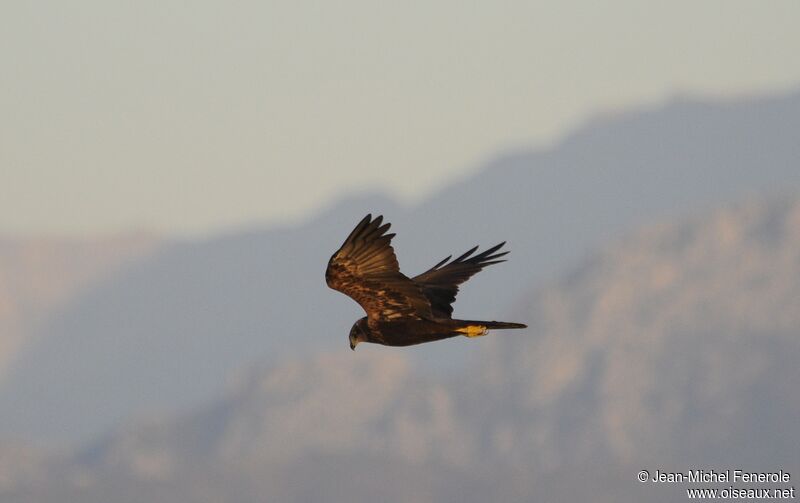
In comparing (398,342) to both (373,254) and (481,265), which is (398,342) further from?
(481,265)

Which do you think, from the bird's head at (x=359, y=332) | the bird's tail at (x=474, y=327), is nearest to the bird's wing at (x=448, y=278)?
the bird's head at (x=359, y=332)

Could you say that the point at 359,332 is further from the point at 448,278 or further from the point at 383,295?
the point at 448,278

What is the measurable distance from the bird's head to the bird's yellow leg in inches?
73.8

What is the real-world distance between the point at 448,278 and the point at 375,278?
3.95 meters

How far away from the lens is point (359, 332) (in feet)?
84.5

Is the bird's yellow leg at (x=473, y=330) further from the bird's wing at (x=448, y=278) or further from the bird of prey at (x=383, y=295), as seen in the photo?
the bird's wing at (x=448, y=278)

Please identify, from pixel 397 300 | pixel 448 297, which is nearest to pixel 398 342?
pixel 397 300

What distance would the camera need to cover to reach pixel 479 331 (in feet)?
78.9

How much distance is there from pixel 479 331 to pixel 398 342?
4.67 ft

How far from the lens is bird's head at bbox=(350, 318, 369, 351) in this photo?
2556 centimetres

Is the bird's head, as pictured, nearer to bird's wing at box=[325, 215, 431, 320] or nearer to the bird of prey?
the bird of prey

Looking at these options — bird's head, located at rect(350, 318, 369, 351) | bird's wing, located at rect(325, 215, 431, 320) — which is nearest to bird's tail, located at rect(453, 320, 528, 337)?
bird's wing, located at rect(325, 215, 431, 320)

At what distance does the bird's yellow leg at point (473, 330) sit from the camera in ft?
78.7

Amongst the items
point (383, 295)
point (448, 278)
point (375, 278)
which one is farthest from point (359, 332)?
point (448, 278)
